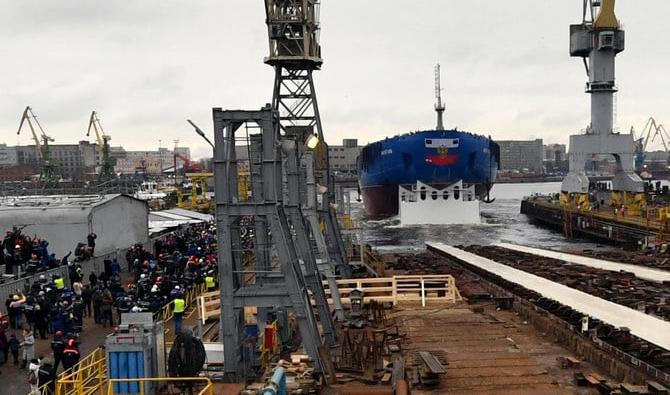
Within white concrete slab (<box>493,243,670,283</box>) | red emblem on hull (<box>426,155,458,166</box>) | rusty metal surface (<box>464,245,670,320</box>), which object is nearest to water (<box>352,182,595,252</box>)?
red emblem on hull (<box>426,155,458,166</box>)

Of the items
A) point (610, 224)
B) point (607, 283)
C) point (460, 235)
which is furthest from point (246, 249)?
point (460, 235)

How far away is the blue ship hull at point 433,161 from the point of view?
69875 millimetres

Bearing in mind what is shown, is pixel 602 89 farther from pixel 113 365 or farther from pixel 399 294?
pixel 113 365

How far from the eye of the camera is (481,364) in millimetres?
12172

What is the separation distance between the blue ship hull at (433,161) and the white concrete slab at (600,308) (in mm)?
44678

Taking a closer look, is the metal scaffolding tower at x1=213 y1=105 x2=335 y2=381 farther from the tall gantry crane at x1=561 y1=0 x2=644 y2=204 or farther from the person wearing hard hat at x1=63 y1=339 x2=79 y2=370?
the tall gantry crane at x1=561 y1=0 x2=644 y2=204

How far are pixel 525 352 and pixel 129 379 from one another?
8283mm

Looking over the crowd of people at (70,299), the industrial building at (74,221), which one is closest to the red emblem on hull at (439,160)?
the industrial building at (74,221)

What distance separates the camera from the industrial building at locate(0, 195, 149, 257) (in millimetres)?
28766

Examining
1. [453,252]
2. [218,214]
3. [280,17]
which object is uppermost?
[280,17]

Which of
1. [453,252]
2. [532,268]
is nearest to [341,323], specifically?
[532,268]

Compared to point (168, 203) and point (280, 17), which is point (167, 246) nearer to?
point (280, 17)

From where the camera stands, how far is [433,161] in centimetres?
6969

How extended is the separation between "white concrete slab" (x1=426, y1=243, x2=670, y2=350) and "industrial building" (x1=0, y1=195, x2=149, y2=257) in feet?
61.6
